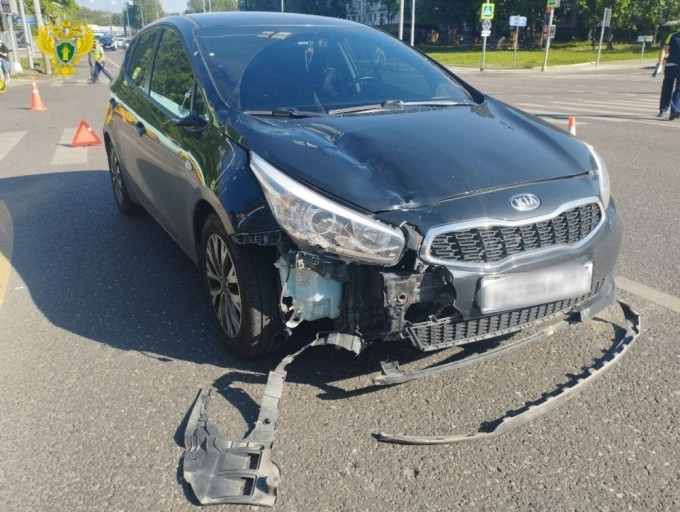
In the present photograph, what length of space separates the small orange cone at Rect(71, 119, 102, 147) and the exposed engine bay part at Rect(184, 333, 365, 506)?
8468 mm

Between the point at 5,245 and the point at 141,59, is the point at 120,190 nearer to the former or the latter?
the point at 5,245

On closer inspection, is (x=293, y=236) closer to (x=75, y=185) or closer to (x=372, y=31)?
(x=372, y=31)

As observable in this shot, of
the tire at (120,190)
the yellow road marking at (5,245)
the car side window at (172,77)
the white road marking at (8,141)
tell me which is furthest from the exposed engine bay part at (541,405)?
the white road marking at (8,141)

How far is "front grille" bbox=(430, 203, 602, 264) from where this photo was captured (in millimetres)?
2602

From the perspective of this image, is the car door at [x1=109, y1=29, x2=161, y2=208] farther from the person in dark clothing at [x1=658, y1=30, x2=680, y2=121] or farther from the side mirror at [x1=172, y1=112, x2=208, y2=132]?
the person in dark clothing at [x1=658, y1=30, x2=680, y2=121]

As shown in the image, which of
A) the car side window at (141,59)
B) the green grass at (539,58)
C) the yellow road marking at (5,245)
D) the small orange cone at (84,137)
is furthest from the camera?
the green grass at (539,58)

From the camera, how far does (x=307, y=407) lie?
115 inches

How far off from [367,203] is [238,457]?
115 centimetres

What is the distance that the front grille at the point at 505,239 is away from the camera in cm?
260

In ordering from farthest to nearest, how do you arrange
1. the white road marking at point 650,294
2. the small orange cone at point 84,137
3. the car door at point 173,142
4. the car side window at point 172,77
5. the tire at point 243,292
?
the small orange cone at point 84,137, the white road marking at point 650,294, the car side window at point 172,77, the car door at point 173,142, the tire at point 243,292

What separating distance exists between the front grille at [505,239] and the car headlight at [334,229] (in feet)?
0.64

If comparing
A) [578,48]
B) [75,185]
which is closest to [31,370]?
[75,185]

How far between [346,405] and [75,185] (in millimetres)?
5641

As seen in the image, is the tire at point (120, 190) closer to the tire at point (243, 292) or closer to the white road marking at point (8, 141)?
the tire at point (243, 292)
